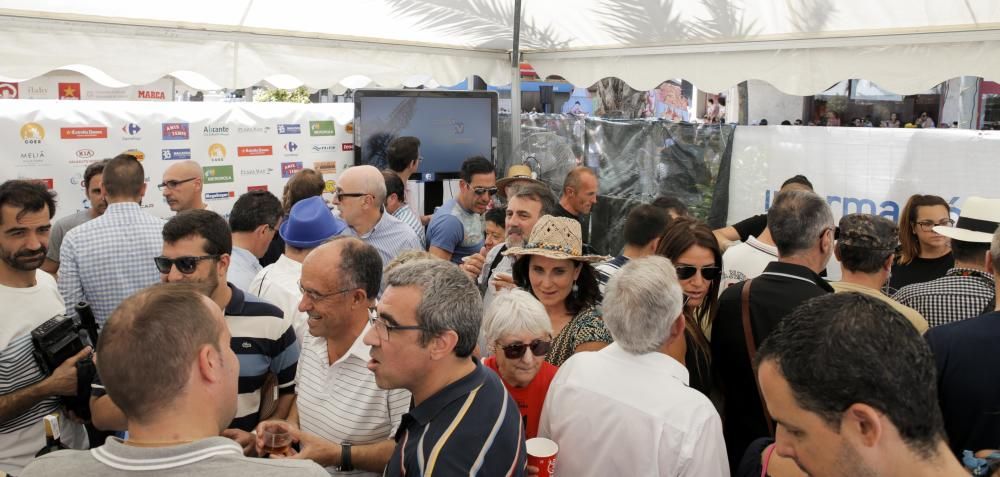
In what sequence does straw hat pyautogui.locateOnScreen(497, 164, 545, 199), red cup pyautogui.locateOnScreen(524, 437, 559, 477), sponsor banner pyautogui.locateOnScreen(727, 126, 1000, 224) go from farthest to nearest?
straw hat pyautogui.locateOnScreen(497, 164, 545, 199) → sponsor banner pyautogui.locateOnScreen(727, 126, 1000, 224) → red cup pyautogui.locateOnScreen(524, 437, 559, 477)

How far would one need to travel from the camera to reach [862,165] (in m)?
6.20

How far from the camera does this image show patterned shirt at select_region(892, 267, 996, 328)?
3391 millimetres

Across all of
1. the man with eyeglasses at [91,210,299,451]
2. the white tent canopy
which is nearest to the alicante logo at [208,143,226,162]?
the white tent canopy

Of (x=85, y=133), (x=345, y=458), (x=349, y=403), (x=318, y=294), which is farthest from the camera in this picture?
(x=85, y=133)

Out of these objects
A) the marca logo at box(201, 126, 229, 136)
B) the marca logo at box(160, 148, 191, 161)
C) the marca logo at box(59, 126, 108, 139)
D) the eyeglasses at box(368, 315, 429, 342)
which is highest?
the marca logo at box(201, 126, 229, 136)

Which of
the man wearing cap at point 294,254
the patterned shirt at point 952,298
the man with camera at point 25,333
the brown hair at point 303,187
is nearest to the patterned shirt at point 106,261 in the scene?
the man with camera at point 25,333

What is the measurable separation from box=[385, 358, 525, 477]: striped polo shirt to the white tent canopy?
14.1 ft

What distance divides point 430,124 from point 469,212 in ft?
7.23

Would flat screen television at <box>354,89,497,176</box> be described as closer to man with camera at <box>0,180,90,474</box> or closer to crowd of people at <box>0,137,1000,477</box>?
crowd of people at <box>0,137,1000,477</box>

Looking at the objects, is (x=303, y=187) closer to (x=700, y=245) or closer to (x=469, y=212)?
(x=469, y=212)

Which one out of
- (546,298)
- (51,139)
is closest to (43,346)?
(546,298)

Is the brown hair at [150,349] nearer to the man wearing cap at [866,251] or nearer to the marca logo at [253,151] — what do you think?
the man wearing cap at [866,251]

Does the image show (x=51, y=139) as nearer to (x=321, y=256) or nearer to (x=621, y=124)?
(x=321, y=256)

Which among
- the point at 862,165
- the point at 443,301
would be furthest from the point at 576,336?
the point at 862,165
